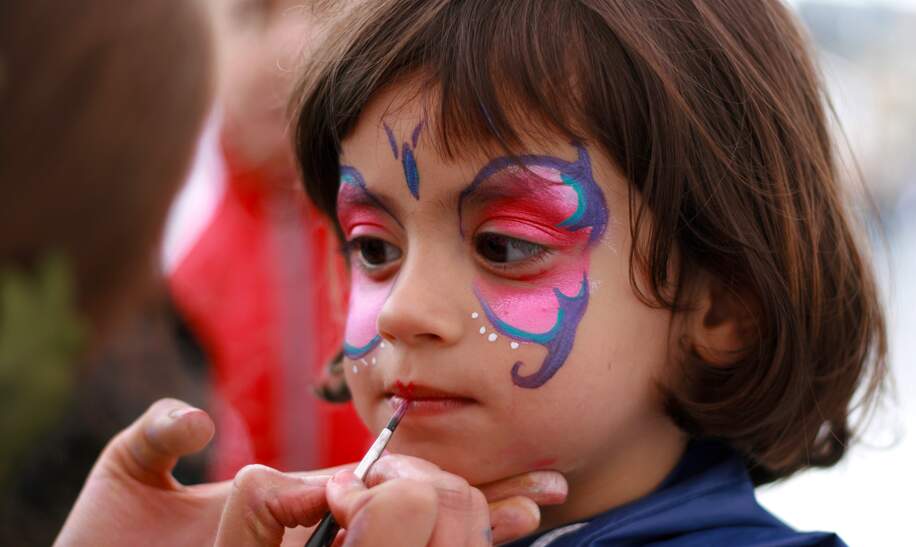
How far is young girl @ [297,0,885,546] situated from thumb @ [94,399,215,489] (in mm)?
234

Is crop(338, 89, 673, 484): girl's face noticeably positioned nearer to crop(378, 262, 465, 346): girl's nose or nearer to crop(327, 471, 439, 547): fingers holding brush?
crop(378, 262, 465, 346): girl's nose

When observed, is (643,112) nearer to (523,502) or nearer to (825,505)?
(523,502)

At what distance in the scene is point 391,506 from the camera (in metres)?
1.06

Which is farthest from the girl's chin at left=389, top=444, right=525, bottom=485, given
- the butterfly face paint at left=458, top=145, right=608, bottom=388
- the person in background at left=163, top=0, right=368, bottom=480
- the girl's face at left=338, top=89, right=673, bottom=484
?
the person in background at left=163, top=0, right=368, bottom=480

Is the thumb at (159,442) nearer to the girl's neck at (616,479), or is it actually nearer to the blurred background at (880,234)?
the girl's neck at (616,479)

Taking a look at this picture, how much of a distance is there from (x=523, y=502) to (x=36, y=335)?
0.99 m

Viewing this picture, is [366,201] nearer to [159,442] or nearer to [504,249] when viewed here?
[504,249]

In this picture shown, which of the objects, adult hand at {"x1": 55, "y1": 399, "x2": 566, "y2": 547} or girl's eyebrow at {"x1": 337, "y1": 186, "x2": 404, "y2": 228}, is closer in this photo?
adult hand at {"x1": 55, "y1": 399, "x2": 566, "y2": 547}

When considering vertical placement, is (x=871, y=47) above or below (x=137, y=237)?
above

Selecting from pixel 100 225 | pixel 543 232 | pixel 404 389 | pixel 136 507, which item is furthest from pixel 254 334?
pixel 543 232

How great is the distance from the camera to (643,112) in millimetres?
1279

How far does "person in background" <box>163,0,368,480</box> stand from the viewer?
267 centimetres

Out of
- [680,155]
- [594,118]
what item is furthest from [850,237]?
[594,118]

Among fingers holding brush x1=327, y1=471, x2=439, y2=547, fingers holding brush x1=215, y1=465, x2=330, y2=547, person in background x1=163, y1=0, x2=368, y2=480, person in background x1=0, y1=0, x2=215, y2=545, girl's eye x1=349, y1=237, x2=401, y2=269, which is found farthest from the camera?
person in background x1=163, y1=0, x2=368, y2=480
